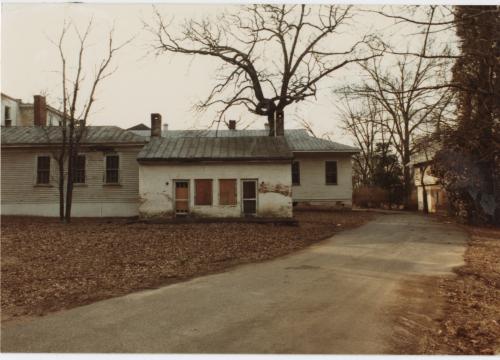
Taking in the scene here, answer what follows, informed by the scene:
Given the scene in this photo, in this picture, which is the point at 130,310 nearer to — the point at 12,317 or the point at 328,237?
the point at 12,317

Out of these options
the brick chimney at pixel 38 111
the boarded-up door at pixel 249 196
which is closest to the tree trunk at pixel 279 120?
the boarded-up door at pixel 249 196

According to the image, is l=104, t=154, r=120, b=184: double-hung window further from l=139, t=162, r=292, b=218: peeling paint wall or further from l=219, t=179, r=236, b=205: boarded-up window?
l=219, t=179, r=236, b=205: boarded-up window

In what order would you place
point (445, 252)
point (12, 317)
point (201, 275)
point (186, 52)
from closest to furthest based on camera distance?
point (12, 317) < point (201, 275) < point (445, 252) < point (186, 52)

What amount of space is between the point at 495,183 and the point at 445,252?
10.1 meters

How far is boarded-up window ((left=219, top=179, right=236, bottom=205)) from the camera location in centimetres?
2061

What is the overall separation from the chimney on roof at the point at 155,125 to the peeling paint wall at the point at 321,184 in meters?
11.1

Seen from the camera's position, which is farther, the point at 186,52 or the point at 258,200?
the point at 186,52

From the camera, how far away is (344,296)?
7570 mm

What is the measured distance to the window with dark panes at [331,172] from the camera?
103ft

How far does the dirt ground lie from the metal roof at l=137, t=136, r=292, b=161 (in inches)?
466

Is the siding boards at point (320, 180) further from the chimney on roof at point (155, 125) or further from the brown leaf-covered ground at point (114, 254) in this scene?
the chimney on roof at point (155, 125)

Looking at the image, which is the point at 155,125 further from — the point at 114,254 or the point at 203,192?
the point at 114,254

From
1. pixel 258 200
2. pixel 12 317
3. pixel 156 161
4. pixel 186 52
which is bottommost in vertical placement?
pixel 12 317

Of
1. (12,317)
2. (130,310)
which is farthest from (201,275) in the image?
(12,317)
